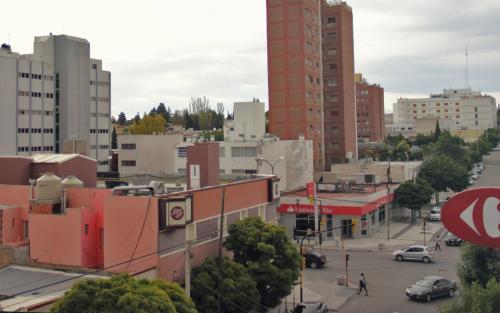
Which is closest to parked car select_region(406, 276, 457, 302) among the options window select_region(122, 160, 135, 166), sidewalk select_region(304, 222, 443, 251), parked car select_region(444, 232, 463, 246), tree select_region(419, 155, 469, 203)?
sidewalk select_region(304, 222, 443, 251)

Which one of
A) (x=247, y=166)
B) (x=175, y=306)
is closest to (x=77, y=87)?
(x=247, y=166)

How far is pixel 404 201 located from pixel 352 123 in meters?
33.9

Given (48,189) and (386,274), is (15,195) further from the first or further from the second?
(386,274)

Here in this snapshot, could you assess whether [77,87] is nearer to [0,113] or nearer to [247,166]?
[0,113]

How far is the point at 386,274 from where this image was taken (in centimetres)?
4334

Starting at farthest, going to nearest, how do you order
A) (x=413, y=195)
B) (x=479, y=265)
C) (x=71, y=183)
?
1. (x=413, y=195)
2. (x=71, y=183)
3. (x=479, y=265)

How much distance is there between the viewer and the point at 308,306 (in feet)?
107

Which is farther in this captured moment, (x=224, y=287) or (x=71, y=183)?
(x=71, y=183)

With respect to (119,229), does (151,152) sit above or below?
above

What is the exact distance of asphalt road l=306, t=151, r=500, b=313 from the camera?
34.7 metres

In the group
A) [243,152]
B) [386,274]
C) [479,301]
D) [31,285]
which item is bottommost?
[386,274]

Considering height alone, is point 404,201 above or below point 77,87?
below

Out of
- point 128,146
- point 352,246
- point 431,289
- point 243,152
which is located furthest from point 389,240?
point 128,146

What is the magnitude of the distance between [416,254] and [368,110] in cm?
12089
